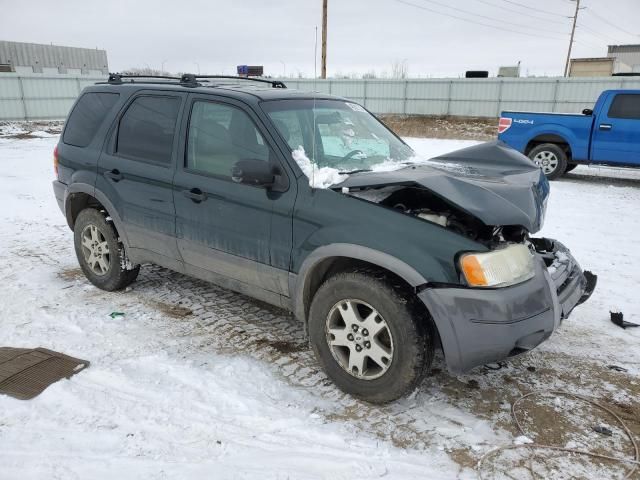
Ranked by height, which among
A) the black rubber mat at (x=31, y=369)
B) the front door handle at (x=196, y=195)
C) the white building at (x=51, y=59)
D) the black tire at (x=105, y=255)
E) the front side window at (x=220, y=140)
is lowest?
the black rubber mat at (x=31, y=369)

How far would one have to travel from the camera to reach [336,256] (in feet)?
10.1

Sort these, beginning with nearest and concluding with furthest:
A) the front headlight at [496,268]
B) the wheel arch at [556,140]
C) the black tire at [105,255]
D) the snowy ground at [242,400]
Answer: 1. the snowy ground at [242,400]
2. the front headlight at [496,268]
3. the black tire at [105,255]
4. the wheel arch at [556,140]

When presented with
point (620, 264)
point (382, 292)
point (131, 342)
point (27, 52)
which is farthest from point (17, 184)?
point (27, 52)

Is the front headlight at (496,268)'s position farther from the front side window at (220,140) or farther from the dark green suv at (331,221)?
the front side window at (220,140)

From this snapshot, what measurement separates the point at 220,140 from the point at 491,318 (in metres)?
2.32

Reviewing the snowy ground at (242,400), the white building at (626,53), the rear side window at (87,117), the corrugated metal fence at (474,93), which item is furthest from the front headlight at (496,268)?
the white building at (626,53)

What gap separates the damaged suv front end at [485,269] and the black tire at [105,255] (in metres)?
2.59

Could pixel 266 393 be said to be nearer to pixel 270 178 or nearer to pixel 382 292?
pixel 382 292

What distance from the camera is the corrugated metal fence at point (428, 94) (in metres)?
24.0

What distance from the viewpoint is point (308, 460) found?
258 centimetres

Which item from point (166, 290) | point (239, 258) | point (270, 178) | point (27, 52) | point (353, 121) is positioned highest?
point (27, 52)

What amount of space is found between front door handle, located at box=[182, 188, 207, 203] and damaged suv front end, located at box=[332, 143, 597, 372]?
1.19 metres

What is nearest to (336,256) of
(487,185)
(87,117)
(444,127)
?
(487,185)

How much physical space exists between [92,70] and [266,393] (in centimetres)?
5660
